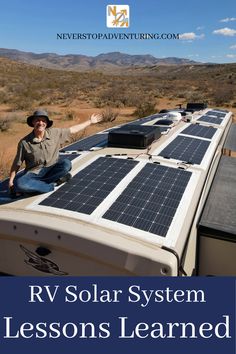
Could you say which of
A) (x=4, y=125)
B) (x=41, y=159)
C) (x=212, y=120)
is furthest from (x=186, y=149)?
(x=4, y=125)

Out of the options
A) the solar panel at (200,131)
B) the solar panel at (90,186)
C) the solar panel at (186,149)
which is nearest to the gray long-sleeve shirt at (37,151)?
the solar panel at (90,186)

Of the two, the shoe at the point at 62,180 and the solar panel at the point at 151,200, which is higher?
the shoe at the point at 62,180

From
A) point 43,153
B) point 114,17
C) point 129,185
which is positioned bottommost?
point 129,185

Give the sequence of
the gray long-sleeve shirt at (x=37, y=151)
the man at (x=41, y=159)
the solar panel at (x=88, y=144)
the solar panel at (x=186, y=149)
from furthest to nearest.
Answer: the solar panel at (x=88, y=144) → the solar panel at (x=186, y=149) → the gray long-sleeve shirt at (x=37, y=151) → the man at (x=41, y=159)

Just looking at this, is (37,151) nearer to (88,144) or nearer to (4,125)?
(88,144)

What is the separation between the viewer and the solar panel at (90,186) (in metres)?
5.06

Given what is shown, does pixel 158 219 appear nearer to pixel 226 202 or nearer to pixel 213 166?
pixel 226 202

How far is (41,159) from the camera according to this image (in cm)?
595

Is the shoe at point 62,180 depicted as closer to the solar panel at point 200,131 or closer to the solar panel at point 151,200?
the solar panel at point 151,200

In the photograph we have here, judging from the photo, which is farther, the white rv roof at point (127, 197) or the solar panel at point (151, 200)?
the solar panel at point (151, 200)

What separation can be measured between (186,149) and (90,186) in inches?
123

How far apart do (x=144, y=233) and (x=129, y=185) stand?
123 cm

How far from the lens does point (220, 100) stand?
1500 inches

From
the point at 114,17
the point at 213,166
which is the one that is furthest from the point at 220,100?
the point at 213,166
